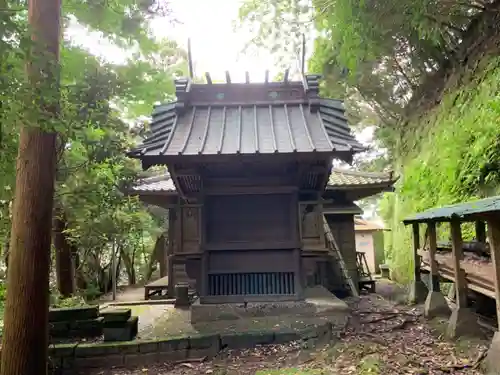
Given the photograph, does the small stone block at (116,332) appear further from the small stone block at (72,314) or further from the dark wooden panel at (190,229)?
the dark wooden panel at (190,229)

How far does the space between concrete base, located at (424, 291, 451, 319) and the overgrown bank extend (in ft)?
5.76

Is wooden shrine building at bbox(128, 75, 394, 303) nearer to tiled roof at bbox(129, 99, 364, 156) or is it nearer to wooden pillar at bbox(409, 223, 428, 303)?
tiled roof at bbox(129, 99, 364, 156)

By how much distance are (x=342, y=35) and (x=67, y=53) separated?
17.5ft

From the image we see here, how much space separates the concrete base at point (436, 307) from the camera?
7.22m

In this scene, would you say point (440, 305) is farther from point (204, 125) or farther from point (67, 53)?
point (67, 53)

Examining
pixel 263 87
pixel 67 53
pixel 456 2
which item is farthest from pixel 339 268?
pixel 67 53

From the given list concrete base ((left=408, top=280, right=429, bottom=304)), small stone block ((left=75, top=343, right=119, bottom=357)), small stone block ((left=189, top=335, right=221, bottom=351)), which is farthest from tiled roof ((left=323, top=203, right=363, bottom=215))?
small stone block ((left=75, top=343, right=119, bottom=357))

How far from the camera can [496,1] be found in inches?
373

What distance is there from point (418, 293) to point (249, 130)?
5952 millimetres

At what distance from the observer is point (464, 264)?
562 centimetres

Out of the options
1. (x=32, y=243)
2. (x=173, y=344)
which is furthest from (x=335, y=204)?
(x=32, y=243)

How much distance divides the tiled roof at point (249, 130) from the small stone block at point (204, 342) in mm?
3003

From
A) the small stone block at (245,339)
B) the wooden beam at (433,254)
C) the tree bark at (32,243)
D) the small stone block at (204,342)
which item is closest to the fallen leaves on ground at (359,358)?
the small stone block at (245,339)

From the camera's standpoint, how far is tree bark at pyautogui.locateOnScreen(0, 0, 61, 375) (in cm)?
424
